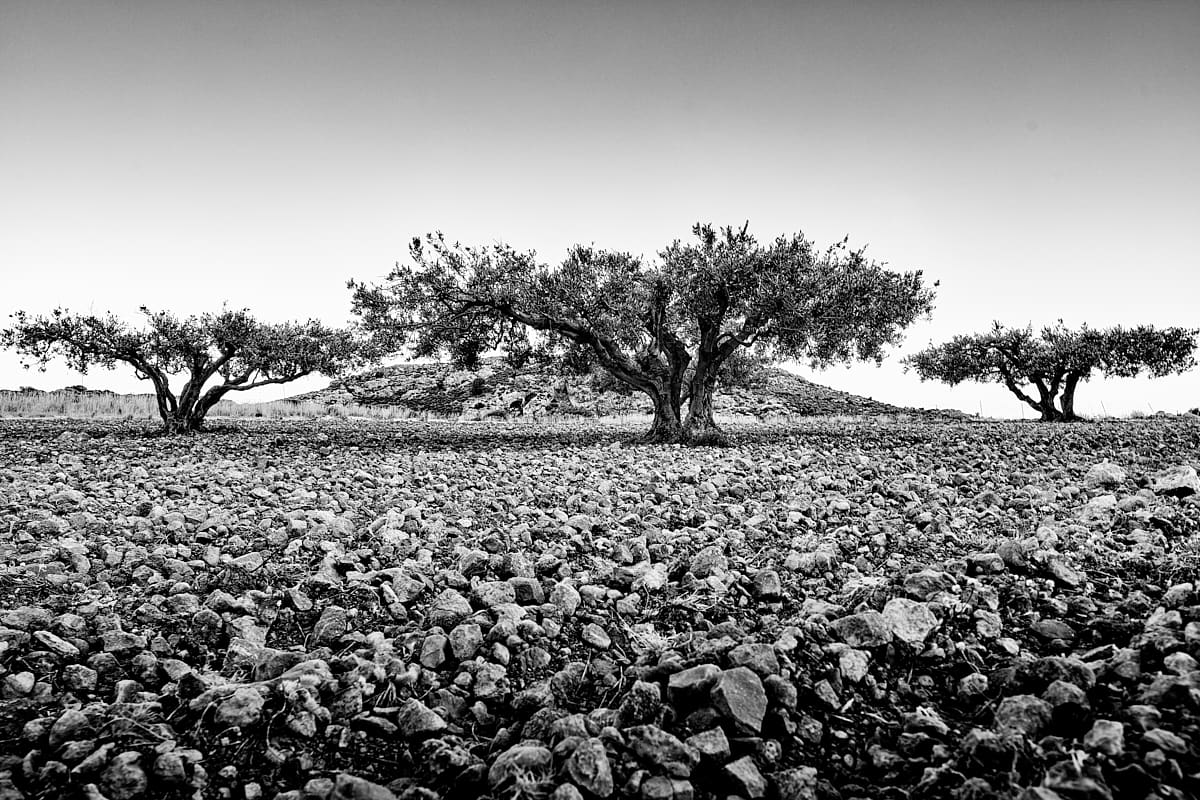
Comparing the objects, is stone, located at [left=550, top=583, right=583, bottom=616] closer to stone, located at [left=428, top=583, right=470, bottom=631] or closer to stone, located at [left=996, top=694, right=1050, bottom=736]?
stone, located at [left=428, top=583, right=470, bottom=631]

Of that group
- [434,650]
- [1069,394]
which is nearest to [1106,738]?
[434,650]

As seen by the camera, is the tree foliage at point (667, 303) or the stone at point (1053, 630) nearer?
the stone at point (1053, 630)

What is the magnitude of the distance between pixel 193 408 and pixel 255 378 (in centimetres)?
210

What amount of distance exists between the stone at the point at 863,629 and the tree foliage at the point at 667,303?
45.2ft

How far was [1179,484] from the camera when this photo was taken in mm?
6695

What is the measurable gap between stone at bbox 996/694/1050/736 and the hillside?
1559 inches

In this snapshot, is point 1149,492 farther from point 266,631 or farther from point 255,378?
point 255,378

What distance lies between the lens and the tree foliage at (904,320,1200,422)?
3456 cm

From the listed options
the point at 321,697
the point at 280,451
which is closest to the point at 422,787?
the point at 321,697

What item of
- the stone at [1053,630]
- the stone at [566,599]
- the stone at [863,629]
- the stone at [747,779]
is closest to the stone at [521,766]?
the stone at [747,779]

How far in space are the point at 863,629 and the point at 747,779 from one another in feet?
4.73

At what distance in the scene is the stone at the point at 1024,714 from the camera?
243cm

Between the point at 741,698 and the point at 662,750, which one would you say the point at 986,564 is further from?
the point at 662,750

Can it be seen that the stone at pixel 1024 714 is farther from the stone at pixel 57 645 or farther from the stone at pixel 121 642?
the stone at pixel 57 645
